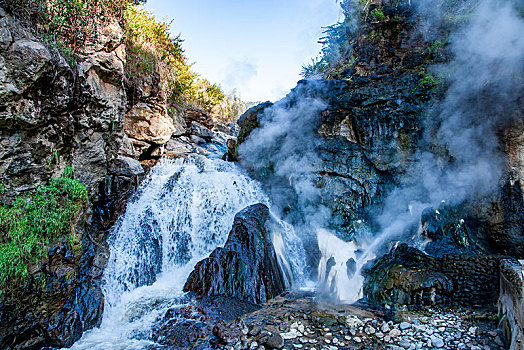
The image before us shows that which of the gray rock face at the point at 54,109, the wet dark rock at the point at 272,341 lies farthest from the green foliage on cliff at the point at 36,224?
the wet dark rock at the point at 272,341

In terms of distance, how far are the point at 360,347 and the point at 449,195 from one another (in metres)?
5.84

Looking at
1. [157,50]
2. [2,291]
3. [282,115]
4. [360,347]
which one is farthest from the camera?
[157,50]

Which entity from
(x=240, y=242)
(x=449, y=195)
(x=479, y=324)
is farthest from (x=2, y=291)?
(x=449, y=195)

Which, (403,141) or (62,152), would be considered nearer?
(62,152)

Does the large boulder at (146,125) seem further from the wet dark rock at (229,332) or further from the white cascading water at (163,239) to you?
the wet dark rock at (229,332)

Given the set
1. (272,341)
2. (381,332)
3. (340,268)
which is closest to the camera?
(272,341)

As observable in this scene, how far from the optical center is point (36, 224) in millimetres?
4957

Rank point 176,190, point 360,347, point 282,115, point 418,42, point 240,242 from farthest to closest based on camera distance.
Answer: point 282,115
point 418,42
point 176,190
point 240,242
point 360,347

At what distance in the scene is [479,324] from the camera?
412cm

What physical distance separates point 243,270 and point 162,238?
2.92 metres

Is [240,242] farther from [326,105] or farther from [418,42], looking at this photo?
[418,42]

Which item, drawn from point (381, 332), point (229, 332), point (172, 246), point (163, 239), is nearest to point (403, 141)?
point (381, 332)

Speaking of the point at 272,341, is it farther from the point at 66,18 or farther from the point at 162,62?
the point at 162,62

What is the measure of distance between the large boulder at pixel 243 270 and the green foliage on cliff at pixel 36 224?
290cm
